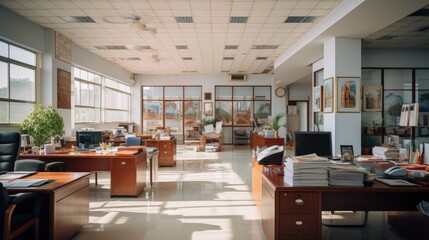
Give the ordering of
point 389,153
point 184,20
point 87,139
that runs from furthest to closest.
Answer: point 184,20 → point 87,139 → point 389,153

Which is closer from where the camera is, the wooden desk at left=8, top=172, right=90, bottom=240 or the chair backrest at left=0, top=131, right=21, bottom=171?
the wooden desk at left=8, top=172, right=90, bottom=240

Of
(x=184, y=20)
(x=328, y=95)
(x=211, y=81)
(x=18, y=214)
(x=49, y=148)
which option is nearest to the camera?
(x=18, y=214)

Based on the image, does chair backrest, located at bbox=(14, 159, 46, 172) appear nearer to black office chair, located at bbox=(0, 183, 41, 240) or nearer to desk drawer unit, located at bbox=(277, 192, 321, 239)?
black office chair, located at bbox=(0, 183, 41, 240)

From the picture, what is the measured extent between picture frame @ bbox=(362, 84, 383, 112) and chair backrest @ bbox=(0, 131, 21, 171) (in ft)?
26.9

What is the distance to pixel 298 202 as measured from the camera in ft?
8.67

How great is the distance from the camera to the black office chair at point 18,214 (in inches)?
93.6

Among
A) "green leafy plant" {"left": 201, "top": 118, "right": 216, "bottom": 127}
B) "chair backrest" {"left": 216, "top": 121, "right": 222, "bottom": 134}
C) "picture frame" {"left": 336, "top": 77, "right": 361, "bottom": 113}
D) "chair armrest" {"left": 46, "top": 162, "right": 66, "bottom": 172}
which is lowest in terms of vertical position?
"chair armrest" {"left": 46, "top": 162, "right": 66, "bottom": 172}

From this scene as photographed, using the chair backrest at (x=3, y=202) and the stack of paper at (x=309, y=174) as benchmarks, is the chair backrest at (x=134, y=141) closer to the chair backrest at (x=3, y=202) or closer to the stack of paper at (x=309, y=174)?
the chair backrest at (x=3, y=202)

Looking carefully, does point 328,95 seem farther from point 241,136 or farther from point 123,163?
point 241,136

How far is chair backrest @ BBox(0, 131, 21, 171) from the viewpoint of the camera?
163 inches

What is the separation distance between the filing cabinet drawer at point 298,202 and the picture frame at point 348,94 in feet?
15.8

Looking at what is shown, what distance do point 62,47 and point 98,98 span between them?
11.5 ft

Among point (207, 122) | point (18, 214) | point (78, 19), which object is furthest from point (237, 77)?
point (18, 214)

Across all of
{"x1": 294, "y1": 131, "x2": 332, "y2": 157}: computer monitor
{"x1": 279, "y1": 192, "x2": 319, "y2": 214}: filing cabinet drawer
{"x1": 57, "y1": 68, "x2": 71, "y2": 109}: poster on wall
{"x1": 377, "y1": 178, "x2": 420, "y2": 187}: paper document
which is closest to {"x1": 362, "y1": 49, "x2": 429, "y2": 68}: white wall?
{"x1": 294, "y1": 131, "x2": 332, "y2": 157}: computer monitor
